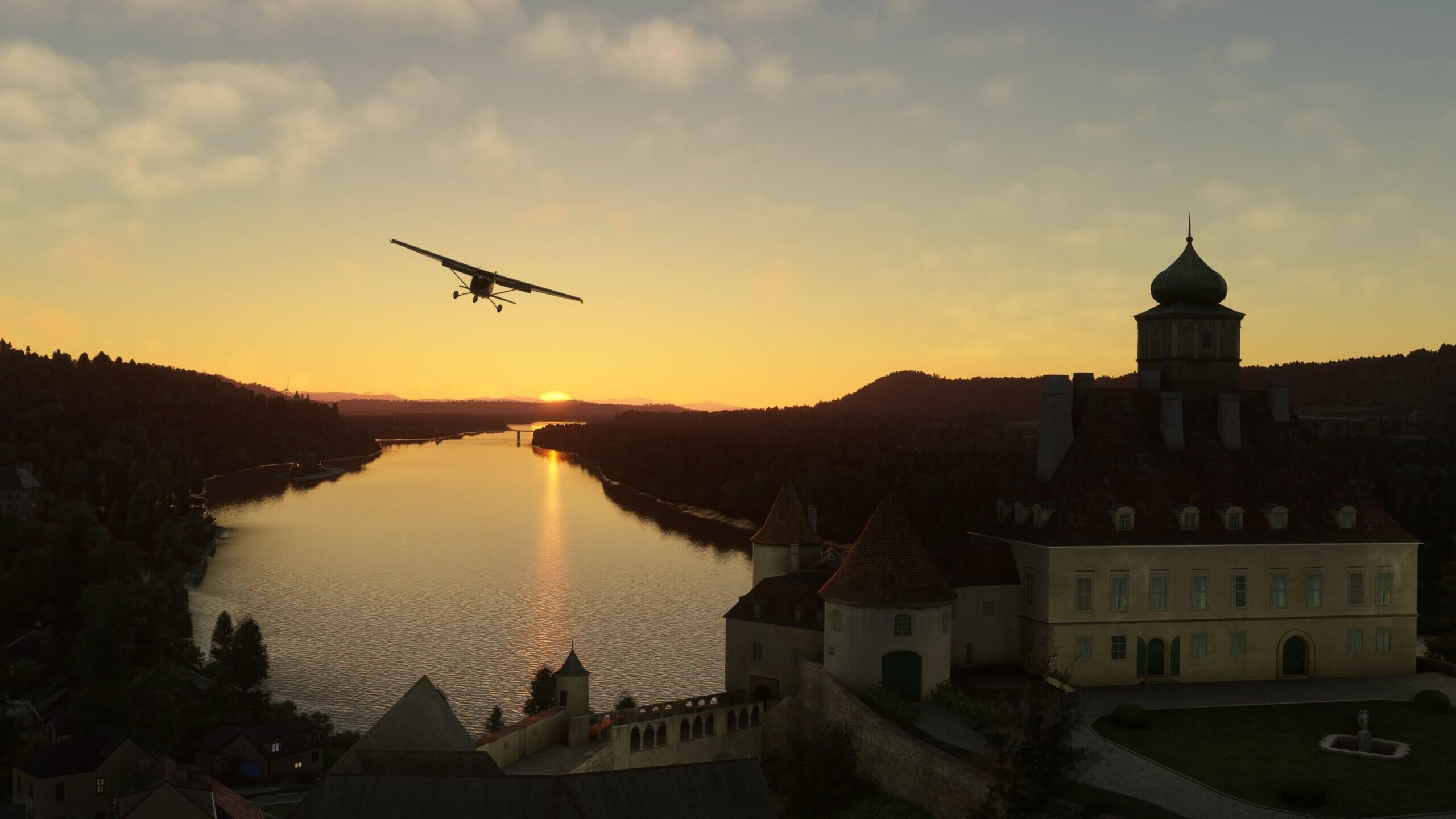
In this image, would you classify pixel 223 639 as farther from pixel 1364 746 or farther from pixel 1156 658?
pixel 1364 746

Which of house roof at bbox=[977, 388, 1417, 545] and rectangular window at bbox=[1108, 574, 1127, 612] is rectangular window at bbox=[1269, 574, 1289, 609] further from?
rectangular window at bbox=[1108, 574, 1127, 612]

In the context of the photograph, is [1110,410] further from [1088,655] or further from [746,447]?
[746,447]

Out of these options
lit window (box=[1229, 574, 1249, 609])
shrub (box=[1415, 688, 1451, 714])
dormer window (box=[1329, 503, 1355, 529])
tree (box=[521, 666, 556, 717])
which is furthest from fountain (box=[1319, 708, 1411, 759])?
tree (box=[521, 666, 556, 717])

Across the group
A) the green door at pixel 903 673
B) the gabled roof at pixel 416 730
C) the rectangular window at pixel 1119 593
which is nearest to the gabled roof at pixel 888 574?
the green door at pixel 903 673

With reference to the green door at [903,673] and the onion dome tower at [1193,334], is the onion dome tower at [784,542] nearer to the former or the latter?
the green door at [903,673]

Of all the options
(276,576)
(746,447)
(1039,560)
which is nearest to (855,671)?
(1039,560)

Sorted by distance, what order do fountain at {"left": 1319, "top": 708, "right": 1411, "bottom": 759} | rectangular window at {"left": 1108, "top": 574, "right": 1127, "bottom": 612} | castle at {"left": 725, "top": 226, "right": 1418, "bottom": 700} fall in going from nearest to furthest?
fountain at {"left": 1319, "top": 708, "right": 1411, "bottom": 759} → castle at {"left": 725, "top": 226, "right": 1418, "bottom": 700} → rectangular window at {"left": 1108, "top": 574, "right": 1127, "bottom": 612}
